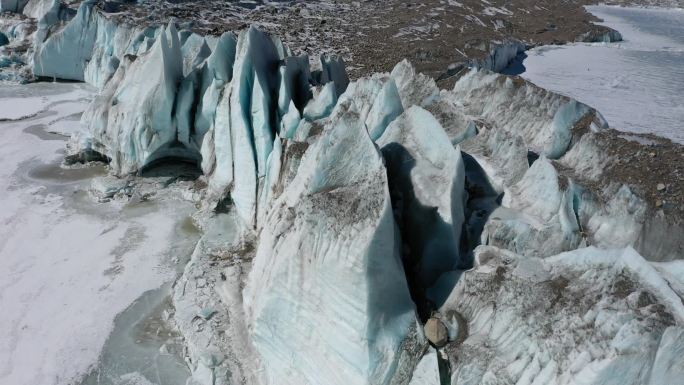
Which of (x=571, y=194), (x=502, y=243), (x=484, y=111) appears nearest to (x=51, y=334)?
(x=502, y=243)

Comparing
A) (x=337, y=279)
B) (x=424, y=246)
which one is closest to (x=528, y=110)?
(x=424, y=246)

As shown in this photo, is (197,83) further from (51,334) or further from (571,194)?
(571,194)

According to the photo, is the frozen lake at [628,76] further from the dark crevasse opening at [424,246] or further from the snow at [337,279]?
the snow at [337,279]

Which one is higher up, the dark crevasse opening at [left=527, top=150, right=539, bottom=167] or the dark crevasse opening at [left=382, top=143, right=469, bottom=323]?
the dark crevasse opening at [left=527, top=150, right=539, bottom=167]

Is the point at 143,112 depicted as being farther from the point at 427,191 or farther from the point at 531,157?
the point at 531,157

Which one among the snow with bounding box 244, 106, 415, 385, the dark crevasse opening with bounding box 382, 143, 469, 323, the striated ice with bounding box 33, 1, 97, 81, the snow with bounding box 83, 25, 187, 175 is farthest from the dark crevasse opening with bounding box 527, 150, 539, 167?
the striated ice with bounding box 33, 1, 97, 81

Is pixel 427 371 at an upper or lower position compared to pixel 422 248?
lower

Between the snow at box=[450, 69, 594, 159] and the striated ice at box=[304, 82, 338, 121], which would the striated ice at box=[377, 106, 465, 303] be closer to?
the snow at box=[450, 69, 594, 159]
